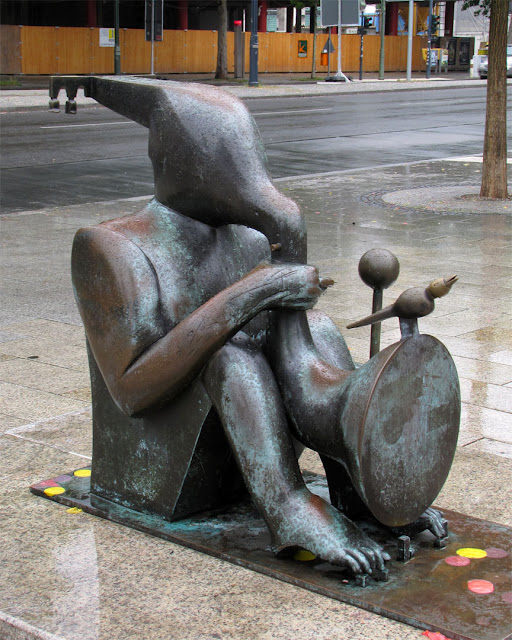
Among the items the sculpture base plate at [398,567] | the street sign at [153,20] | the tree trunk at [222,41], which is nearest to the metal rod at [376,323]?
the sculpture base plate at [398,567]

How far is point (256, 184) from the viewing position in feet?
10.2

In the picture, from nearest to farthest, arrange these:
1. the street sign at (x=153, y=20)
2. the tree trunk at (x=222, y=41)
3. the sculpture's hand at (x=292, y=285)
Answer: the sculpture's hand at (x=292, y=285), the street sign at (x=153, y=20), the tree trunk at (x=222, y=41)

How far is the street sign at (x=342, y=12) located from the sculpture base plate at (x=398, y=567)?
34.4 meters

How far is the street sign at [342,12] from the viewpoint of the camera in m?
35.9

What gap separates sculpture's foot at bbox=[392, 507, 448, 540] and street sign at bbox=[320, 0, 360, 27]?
3461 cm

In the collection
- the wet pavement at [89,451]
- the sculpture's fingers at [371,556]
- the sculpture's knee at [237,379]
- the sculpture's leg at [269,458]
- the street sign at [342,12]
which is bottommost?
the wet pavement at [89,451]

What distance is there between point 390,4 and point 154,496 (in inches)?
2199

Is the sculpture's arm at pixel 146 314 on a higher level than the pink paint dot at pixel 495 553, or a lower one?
higher

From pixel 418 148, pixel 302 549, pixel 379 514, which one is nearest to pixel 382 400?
pixel 379 514

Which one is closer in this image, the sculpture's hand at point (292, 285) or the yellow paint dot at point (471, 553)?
the sculpture's hand at point (292, 285)

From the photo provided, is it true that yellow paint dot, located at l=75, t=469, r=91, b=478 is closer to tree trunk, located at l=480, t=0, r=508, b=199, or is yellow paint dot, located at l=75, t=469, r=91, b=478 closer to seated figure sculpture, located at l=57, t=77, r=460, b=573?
seated figure sculpture, located at l=57, t=77, r=460, b=573

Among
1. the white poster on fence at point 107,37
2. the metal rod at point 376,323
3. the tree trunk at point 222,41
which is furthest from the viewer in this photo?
the white poster on fence at point 107,37

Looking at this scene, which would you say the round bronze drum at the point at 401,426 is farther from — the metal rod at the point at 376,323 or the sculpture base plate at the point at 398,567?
the metal rod at the point at 376,323

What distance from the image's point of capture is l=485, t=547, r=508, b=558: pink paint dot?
121 inches
